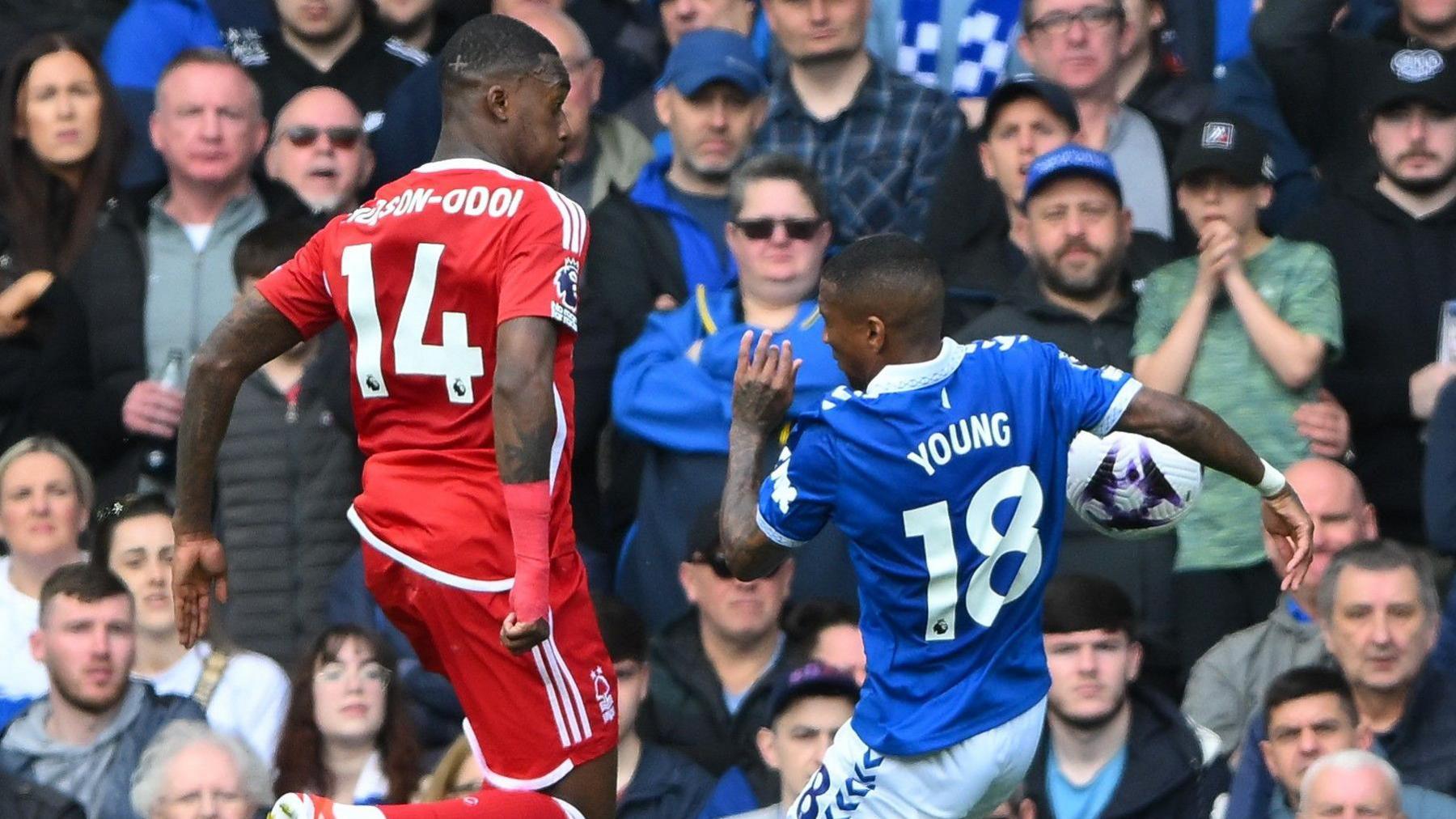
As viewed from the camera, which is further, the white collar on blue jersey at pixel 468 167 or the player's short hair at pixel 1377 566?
the player's short hair at pixel 1377 566

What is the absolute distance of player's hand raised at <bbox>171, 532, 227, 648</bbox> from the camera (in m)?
7.21

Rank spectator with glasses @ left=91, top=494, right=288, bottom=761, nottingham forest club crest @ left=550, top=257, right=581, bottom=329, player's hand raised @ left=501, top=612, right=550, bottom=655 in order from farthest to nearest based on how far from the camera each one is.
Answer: spectator with glasses @ left=91, top=494, right=288, bottom=761
nottingham forest club crest @ left=550, top=257, right=581, bottom=329
player's hand raised @ left=501, top=612, right=550, bottom=655

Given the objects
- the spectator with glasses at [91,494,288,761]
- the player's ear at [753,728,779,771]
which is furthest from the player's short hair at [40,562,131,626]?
the player's ear at [753,728,779,771]

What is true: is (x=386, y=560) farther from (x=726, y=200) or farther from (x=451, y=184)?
(x=726, y=200)

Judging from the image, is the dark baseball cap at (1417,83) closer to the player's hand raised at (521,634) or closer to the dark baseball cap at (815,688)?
the dark baseball cap at (815,688)

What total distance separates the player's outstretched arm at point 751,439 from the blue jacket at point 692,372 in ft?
9.49

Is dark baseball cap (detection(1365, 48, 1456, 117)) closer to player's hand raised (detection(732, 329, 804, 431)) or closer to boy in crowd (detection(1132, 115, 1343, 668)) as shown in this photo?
boy in crowd (detection(1132, 115, 1343, 668))

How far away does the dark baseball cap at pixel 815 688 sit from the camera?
9078 millimetres

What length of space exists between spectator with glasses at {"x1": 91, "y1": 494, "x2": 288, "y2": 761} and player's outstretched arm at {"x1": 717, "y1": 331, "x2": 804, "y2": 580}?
325 centimetres

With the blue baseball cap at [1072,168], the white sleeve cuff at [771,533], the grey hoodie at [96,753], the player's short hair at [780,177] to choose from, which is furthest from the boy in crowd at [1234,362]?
the grey hoodie at [96,753]

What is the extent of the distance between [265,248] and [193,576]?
11.2 ft

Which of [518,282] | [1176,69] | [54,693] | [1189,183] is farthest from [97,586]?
[1176,69]

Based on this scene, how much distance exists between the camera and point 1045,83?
10.7 m

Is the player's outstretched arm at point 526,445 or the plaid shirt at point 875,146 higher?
the plaid shirt at point 875,146
